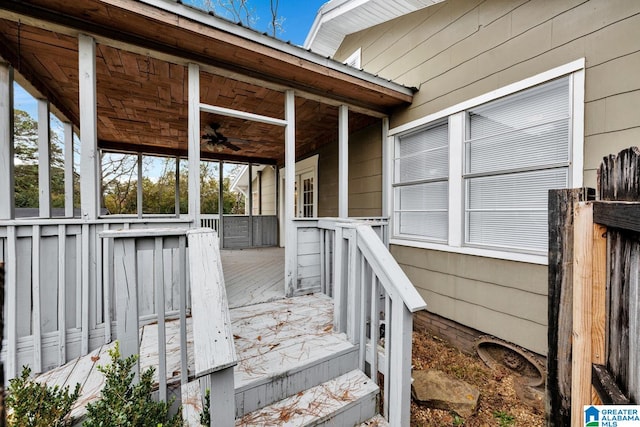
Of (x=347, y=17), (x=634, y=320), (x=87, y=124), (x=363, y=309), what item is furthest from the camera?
(x=347, y=17)

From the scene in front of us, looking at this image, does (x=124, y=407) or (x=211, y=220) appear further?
(x=211, y=220)

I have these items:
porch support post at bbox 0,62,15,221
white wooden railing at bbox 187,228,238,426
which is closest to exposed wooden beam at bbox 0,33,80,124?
porch support post at bbox 0,62,15,221

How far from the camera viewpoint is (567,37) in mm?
2459

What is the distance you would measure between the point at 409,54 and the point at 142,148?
6236 millimetres

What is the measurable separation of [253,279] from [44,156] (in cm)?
305

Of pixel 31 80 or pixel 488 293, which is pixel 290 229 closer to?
pixel 488 293

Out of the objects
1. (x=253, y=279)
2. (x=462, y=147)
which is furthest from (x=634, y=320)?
(x=253, y=279)

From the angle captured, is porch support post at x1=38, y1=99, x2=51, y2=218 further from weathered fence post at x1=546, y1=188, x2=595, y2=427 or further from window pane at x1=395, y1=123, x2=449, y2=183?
weathered fence post at x1=546, y1=188, x2=595, y2=427

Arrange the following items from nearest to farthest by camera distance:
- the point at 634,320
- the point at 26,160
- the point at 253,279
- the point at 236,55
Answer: the point at 634,320 < the point at 236,55 < the point at 253,279 < the point at 26,160

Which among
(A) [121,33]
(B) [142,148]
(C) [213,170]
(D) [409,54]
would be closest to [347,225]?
(A) [121,33]

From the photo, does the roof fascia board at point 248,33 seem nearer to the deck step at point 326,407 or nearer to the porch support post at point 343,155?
the porch support post at point 343,155

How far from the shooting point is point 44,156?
3496 millimetres

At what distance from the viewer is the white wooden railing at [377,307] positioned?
1.64m

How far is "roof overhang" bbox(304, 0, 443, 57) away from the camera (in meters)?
4.10
